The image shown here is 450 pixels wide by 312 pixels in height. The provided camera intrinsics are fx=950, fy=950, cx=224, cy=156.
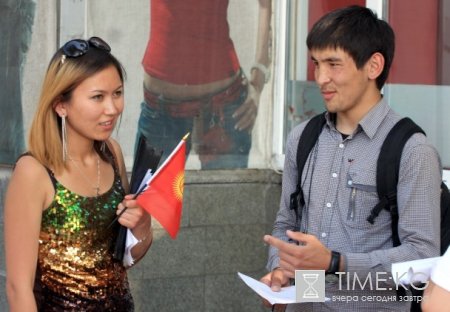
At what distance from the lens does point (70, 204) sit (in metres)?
3.85

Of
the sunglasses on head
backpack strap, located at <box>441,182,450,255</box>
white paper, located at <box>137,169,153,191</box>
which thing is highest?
the sunglasses on head

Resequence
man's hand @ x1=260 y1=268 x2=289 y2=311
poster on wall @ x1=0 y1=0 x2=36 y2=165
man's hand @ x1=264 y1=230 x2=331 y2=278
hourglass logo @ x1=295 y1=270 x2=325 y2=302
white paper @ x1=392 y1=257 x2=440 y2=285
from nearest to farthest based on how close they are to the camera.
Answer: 1. white paper @ x1=392 y1=257 x2=440 y2=285
2. man's hand @ x1=264 y1=230 x2=331 y2=278
3. hourglass logo @ x1=295 y1=270 x2=325 y2=302
4. man's hand @ x1=260 y1=268 x2=289 y2=311
5. poster on wall @ x1=0 y1=0 x2=36 y2=165

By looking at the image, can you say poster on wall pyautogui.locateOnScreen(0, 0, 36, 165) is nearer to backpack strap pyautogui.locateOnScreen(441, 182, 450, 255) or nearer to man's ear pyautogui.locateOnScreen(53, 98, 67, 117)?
man's ear pyautogui.locateOnScreen(53, 98, 67, 117)

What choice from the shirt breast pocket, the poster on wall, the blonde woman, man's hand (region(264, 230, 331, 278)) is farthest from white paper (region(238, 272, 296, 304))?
the poster on wall

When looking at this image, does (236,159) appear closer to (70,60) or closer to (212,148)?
(212,148)

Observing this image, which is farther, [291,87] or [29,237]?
[291,87]

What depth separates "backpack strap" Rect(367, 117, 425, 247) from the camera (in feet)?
12.1

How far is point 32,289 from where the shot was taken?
12.4 ft

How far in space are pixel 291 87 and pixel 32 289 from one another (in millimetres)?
3708

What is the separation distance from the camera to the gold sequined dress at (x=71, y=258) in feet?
12.6

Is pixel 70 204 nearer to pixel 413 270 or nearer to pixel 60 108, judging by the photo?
pixel 60 108

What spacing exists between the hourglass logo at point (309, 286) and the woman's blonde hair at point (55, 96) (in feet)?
3.54

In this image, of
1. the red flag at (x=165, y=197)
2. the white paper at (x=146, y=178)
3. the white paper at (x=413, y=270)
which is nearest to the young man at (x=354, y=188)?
the white paper at (x=413, y=270)

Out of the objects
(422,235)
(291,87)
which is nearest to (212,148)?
(291,87)
